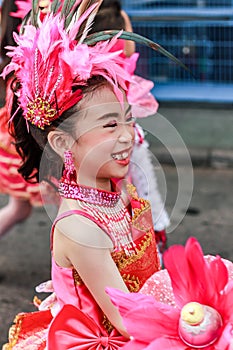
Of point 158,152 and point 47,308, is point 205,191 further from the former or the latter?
point 47,308

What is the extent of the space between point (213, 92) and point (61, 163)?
470 centimetres

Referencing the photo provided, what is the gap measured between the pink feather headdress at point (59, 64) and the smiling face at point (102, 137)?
0.13 ft

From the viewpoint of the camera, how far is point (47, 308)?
2.52 meters

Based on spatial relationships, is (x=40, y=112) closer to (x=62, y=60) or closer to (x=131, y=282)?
(x=62, y=60)

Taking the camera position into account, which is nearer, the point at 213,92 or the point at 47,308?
the point at 47,308

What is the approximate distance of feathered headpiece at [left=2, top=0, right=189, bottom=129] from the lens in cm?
211

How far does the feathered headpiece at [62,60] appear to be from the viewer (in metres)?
2.11

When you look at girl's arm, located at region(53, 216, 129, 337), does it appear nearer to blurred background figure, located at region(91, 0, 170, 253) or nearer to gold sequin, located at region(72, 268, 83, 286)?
gold sequin, located at region(72, 268, 83, 286)

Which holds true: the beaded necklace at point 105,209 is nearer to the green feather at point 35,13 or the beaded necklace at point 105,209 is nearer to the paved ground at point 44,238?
the green feather at point 35,13

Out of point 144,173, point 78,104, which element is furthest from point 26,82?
point 144,173

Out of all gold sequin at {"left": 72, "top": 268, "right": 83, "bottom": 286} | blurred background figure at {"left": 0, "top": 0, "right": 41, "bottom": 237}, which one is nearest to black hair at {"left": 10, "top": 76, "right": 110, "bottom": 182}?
gold sequin at {"left": 72, "top": 268, "right": 83, "bottom": 286}

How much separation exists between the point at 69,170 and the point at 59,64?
1.01 ft

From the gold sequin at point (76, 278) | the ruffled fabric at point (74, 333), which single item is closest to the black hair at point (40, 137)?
the gold sequin at point (76, 278)

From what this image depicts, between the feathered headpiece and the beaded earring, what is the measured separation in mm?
109
